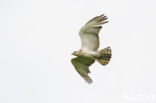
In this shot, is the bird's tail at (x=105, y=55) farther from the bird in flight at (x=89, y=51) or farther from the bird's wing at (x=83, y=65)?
the bird's wing at (x=83, y=65)

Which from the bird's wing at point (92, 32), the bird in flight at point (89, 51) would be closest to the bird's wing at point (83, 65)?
the bird in flight at point (89, 51)

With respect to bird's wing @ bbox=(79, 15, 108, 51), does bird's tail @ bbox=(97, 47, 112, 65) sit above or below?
below

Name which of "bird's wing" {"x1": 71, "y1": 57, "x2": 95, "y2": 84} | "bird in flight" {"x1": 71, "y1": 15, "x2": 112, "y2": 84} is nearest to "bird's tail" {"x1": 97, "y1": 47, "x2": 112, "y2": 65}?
"bird in flight" {"x1": 71, "y1": 15, "x2": 112, "y2": 84}

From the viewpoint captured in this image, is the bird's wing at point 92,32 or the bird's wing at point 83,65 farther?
the bird's wing at point 83,65

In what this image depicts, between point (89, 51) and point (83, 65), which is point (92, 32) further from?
point (83, 65)

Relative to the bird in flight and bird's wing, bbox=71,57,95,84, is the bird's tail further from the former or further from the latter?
bird's wing, bbox=71,57,95,84

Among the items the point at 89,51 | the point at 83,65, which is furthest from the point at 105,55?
the point at 83,65

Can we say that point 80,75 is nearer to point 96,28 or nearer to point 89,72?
point 89,72

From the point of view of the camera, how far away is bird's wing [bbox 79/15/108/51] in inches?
1127

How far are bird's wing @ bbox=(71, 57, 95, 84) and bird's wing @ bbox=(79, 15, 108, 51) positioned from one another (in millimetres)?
677

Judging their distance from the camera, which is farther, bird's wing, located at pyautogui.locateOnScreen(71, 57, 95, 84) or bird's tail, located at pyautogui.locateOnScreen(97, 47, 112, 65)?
bird's wing, located at pyautogui.locateOnScreen(71, 57, 95, 84)

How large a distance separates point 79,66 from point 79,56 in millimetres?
617

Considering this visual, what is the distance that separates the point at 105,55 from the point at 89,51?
927 millimetres

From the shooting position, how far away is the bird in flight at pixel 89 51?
93.6 ft
